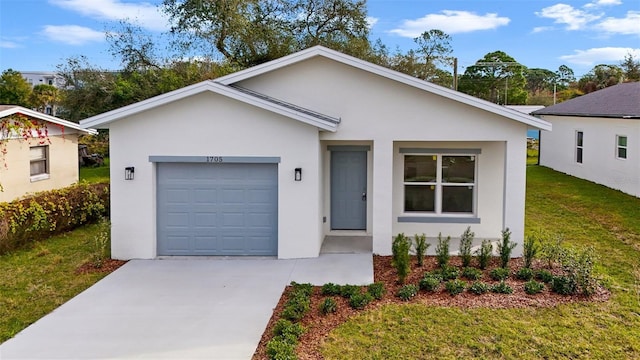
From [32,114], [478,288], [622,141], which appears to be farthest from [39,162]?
[622,141]

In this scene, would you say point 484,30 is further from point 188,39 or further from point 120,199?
point 120,199

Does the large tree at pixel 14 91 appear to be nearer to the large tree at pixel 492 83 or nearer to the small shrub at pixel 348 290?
the large tree at pixel 492 83

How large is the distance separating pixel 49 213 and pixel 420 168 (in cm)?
1000

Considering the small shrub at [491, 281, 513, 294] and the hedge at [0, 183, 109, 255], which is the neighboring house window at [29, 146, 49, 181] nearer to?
the hedge at [0, 183, 109, 255]

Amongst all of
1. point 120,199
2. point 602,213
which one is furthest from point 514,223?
point 120,199

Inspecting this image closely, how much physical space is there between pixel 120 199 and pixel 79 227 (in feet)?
16.3

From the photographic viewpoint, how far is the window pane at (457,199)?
13.9 metres

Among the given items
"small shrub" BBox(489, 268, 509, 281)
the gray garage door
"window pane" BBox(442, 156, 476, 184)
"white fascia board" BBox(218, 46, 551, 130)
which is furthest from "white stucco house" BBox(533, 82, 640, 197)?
the gray garage door

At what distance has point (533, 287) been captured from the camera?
9477mm

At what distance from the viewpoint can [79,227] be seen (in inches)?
630

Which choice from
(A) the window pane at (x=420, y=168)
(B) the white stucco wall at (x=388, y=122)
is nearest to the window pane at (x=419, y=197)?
(A) the window pane at (x=420, y=168)

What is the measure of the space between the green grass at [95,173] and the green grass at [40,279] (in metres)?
11.1

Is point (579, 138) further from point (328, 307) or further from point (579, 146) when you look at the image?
point (328, 307)

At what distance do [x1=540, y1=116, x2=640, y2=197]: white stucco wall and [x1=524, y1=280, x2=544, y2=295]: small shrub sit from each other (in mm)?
12463
